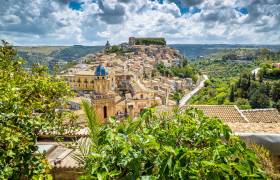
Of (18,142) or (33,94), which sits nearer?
(18,142)

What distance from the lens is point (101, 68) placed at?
51594mm

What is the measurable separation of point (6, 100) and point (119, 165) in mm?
1886

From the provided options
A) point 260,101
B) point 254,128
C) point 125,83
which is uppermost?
point 254,128

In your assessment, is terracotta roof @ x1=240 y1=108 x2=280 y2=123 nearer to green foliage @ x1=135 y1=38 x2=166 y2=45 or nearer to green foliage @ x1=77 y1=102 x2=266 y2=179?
green foliage @ x1=77 y1=102 x2=266 y2=179

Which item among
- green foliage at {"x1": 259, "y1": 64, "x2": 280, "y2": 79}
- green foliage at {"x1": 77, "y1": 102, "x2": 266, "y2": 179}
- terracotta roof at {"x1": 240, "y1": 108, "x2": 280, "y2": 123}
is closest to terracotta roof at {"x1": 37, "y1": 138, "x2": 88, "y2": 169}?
green foliage at {"x1": 77, "y1": 102, "x2": 266, "y2": 179}

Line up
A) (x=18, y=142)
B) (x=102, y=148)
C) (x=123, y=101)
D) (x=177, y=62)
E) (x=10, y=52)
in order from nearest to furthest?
(x=102, y=148), (x=18, y=142), (x=10, y=52), (x=123, y=101), (x=177, y=62)

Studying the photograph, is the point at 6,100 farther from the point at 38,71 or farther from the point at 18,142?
the point at 38,71

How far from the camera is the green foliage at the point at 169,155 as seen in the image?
8.69ft

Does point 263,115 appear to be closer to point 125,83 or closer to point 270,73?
point 125,83

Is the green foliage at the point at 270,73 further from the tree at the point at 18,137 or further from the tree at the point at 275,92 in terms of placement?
the tree at the point at 18,137

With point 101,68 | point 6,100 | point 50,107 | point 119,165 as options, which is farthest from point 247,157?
point 101,68

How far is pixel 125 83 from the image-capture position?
209ft

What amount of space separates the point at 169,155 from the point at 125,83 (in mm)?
61110

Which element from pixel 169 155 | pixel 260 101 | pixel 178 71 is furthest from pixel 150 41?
pixel 169 155
